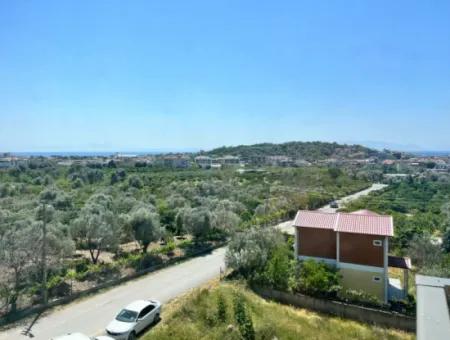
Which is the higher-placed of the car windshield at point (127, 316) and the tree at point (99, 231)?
the tree at point (99, 231)

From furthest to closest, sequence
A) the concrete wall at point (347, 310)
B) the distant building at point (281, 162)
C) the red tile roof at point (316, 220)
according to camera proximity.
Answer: the distant building at point (281, 162), the red tile roof at point (316, 220), the concrete wall at point (347, 310)

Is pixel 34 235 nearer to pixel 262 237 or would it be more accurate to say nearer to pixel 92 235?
pixel 92 235

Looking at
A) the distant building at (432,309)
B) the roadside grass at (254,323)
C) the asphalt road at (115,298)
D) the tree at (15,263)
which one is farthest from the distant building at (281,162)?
the distant building at (432,309)

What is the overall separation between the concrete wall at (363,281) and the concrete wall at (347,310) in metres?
2.70

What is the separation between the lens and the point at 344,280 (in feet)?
70.1

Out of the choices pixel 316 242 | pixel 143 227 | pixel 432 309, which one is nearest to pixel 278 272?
pixel 316 242

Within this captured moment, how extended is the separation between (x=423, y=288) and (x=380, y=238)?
54.8 feet

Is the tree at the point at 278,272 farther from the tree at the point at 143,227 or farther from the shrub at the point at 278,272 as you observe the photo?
the tree at the point at 143,227

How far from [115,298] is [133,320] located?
4898mm

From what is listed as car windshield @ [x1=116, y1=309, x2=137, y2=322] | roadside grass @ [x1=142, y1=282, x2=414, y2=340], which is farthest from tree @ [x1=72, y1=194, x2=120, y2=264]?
car windshield @ [x1=116, y1=309, x2=137, y2=322]

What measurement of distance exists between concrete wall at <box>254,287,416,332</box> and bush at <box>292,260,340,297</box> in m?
0.68

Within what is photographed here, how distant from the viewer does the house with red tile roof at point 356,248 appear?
2047 centimetres

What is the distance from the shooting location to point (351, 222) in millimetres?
21547

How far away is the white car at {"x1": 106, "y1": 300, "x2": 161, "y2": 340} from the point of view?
565 inches
